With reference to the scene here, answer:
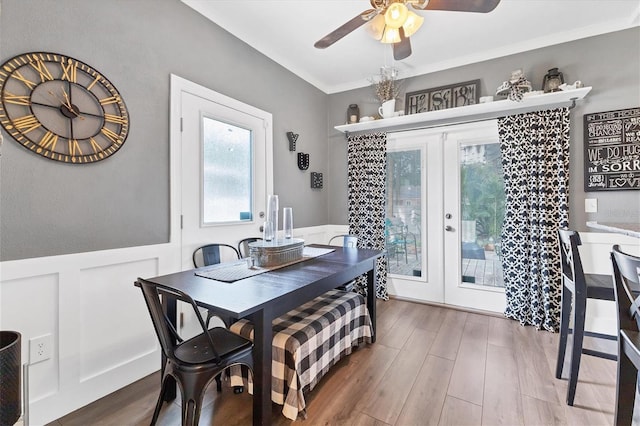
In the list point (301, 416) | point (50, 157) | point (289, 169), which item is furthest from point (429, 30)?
point (301, 416)

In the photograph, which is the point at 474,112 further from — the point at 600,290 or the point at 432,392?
the point at 432,392

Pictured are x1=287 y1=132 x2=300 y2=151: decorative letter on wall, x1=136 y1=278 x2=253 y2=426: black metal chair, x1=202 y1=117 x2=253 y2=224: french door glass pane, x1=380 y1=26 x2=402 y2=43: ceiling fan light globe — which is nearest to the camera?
x1=136 y1=278 x2=253 y2=426: black metal chair

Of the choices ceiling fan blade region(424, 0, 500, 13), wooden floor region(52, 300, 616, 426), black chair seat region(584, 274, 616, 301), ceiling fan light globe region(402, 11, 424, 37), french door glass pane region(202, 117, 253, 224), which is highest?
ceiling fan light globe region(402, 11, 424, 37)

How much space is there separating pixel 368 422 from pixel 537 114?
305 cm

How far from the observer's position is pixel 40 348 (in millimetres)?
1590

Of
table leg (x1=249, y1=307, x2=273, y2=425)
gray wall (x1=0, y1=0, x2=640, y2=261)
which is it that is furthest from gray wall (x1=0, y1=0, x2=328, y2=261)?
table leg (x1=249, y1=307, x2=273, y2=425)

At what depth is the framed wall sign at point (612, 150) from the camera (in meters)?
2.54

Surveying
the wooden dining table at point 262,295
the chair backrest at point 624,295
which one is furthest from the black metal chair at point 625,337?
the wooden dining table at point 262,295

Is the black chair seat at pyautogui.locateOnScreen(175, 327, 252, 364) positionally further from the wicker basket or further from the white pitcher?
the white pitcher

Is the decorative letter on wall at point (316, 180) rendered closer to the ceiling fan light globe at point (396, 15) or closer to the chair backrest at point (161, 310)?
the ceiling fan light globe at point (396, 15)

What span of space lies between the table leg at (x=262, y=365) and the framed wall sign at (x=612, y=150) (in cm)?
315

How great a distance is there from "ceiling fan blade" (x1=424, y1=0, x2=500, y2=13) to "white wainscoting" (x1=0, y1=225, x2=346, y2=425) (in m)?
2.39

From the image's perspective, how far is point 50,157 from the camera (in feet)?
5.29

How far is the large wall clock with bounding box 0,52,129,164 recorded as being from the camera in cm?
150
